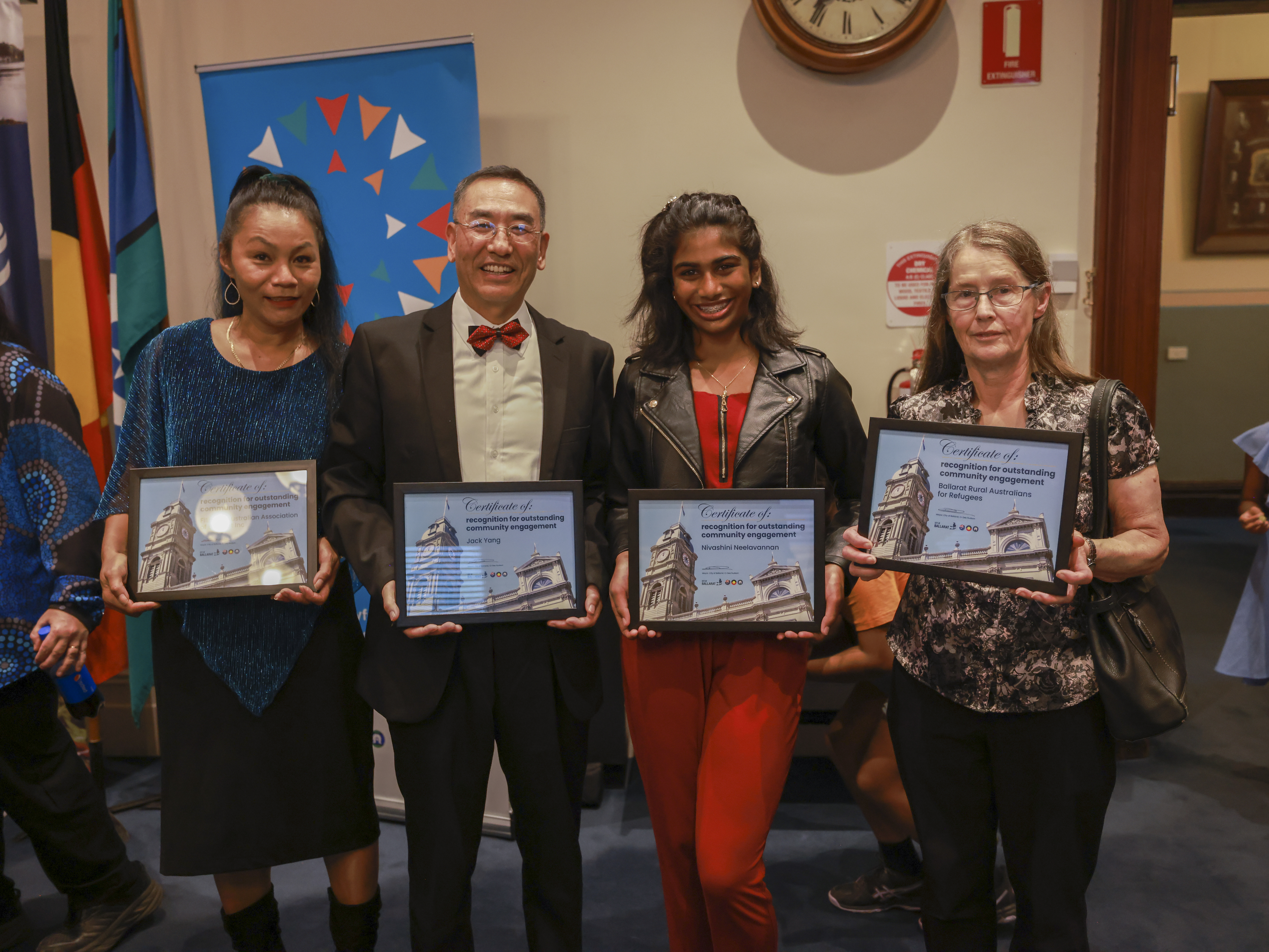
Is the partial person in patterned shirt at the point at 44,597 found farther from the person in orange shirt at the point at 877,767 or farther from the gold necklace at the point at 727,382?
the person in orange shirt at the point at 877,767

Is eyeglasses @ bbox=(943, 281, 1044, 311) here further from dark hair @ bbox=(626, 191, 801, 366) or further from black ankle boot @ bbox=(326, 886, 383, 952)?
black ankle boot @ bbox=(326, 886, 383, 952)

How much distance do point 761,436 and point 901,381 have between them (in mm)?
1557

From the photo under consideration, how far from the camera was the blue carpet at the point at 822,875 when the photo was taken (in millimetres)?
2385

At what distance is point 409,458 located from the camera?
1.78 m

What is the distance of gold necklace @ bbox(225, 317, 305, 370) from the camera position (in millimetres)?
1913

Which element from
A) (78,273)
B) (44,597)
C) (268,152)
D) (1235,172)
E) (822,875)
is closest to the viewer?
(44,597)

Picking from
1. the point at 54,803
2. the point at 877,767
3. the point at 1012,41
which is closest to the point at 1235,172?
the point at 1012,41

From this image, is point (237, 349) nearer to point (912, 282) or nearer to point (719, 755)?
point (719, 755)

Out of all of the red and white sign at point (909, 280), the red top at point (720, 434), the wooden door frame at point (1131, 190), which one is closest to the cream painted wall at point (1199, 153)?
the wooden door frame at point (1131, 190)

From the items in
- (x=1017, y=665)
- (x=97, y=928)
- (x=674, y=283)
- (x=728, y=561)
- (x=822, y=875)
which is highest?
(x=674, y=283)

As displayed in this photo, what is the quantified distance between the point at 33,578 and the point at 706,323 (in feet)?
5.80

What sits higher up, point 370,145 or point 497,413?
point 370,145

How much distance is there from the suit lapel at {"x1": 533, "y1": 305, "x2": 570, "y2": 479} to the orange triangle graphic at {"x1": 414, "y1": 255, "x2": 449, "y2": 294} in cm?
111

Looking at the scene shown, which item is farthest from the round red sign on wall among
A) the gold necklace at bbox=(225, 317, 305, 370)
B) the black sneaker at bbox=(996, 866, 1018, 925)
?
the gold necklace at bbox=(225, 317, 305, 370)
